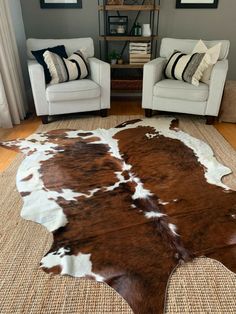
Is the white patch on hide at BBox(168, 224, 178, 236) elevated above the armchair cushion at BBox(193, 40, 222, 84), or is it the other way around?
the armchair cushion at BBox(193, 40, 222, 84)

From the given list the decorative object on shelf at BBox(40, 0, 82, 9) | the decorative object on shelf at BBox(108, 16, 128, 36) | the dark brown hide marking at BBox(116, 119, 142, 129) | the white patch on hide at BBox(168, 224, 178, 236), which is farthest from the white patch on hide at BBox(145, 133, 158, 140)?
the decorative object on shelf at BBox(40, 0, 82, 9)

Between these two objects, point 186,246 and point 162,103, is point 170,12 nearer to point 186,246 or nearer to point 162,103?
point 162,103

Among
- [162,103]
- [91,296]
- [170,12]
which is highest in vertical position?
[170,12]

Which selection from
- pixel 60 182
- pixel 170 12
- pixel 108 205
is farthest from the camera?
pixel 170 12

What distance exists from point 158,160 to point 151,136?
0.50 meters

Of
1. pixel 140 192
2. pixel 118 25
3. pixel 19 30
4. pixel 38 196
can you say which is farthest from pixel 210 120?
pixel 19 30

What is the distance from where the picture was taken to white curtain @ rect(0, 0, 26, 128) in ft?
8.70

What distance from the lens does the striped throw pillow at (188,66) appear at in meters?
2.73

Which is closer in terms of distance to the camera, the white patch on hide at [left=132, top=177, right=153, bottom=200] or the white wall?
the white patch on hide at [left=132, top=177, right=153, bottom=200]

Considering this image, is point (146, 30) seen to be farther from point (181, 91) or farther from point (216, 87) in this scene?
point (216, 87)

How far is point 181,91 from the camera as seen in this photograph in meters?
2.77

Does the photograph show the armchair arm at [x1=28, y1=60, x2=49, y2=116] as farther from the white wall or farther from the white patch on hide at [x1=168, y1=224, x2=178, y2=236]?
the white patch on hide at [x1=168, y1=224, x2=178, y2=236]

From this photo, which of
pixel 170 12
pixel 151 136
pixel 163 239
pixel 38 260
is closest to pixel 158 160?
A: pixel 151 136

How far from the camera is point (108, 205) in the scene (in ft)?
5.46
